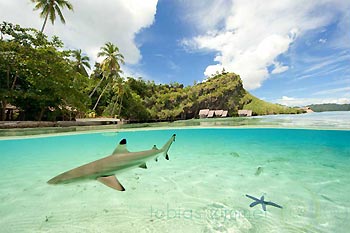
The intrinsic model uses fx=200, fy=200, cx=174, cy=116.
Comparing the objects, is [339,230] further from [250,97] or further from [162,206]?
[250,97]

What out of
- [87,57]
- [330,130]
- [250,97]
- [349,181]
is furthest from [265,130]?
[250,97]

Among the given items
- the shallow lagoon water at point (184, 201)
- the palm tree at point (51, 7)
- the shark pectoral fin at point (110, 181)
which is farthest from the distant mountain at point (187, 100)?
the shark pectoral fin at point (110, 181)

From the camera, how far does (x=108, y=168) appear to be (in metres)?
2.23

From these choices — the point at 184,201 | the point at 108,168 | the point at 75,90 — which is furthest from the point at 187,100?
the point at 108,168

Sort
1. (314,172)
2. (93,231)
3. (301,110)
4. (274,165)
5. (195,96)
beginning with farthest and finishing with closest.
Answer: (301,110), (195,96), (274,165), (314,172), (93,231)

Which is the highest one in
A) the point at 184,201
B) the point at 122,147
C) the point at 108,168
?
the point at 122,147

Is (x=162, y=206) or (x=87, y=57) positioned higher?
(x=87, y=57)

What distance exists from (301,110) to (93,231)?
108m

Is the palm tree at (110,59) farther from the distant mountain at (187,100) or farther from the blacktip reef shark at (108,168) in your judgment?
the blacktip reef shark at (108,168)

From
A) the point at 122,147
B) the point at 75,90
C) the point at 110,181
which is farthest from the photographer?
the point at 75,90

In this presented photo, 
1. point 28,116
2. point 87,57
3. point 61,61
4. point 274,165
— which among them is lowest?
point 274,165

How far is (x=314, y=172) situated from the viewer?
606 cm

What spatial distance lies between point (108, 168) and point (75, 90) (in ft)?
77.2

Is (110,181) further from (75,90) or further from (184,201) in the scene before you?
(75,90)
